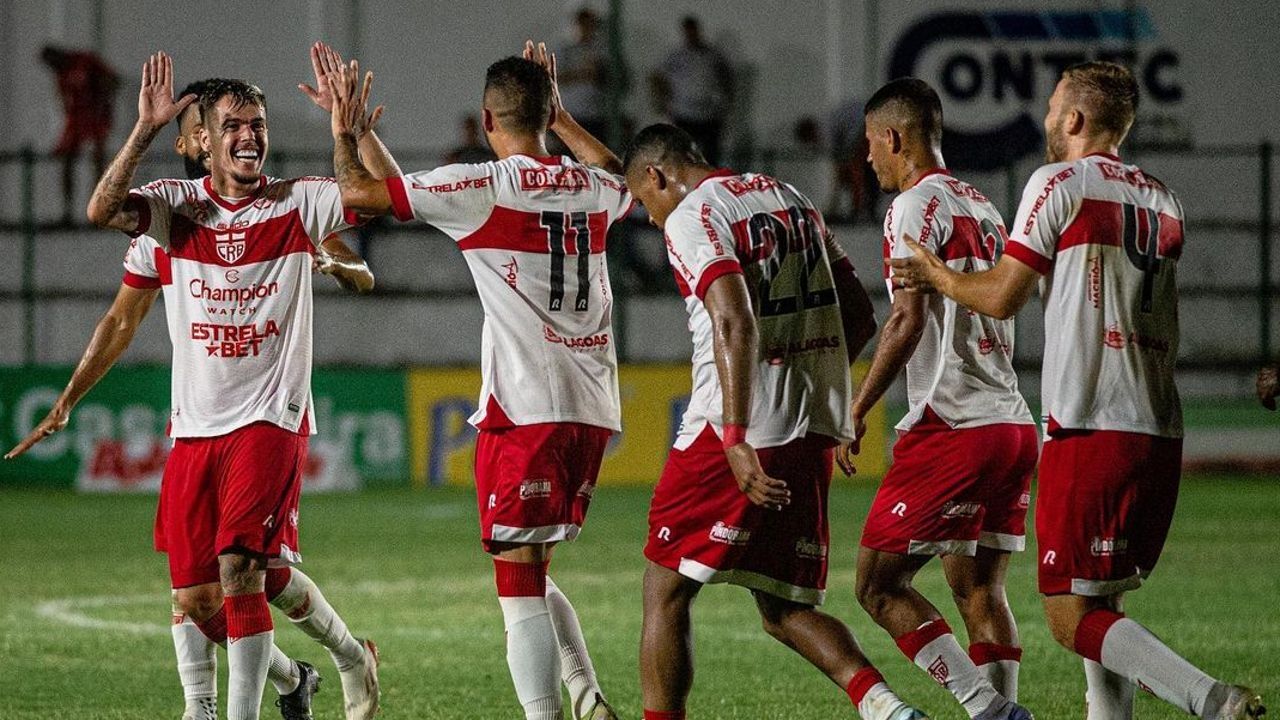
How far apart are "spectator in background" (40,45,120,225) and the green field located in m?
7.47

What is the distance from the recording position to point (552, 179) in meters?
6.89

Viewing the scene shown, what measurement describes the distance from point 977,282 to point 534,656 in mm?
2113

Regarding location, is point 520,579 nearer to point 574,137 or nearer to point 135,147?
point 574,137

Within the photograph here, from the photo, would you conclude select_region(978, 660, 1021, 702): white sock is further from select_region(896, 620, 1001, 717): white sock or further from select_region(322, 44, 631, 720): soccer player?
select_region(322, 44, 631, 720): soccer player

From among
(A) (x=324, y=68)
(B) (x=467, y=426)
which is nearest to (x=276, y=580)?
(A) (x=324, y=68)

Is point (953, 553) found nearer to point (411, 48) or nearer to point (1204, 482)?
point (1204, 482)

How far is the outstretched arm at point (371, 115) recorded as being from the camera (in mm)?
6984

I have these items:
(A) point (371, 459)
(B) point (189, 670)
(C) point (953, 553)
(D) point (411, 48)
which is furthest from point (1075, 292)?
(D) point (411, 48)

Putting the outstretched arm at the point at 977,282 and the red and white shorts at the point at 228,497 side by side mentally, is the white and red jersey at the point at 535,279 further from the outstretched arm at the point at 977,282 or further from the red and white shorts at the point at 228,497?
the outstretched arm at the point at 977,282

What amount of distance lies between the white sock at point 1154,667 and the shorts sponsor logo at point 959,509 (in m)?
0.96

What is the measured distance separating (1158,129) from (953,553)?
66.6 ft

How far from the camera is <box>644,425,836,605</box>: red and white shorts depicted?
6.37 metres

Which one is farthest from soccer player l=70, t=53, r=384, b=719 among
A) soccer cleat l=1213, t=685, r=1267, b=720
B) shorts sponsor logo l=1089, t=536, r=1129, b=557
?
soccer cleat l=1213, t=685, r=1267, b=720

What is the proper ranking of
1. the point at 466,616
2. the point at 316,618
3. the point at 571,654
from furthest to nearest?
the point at 466,616, the point at 316,618, the point at 571,654
